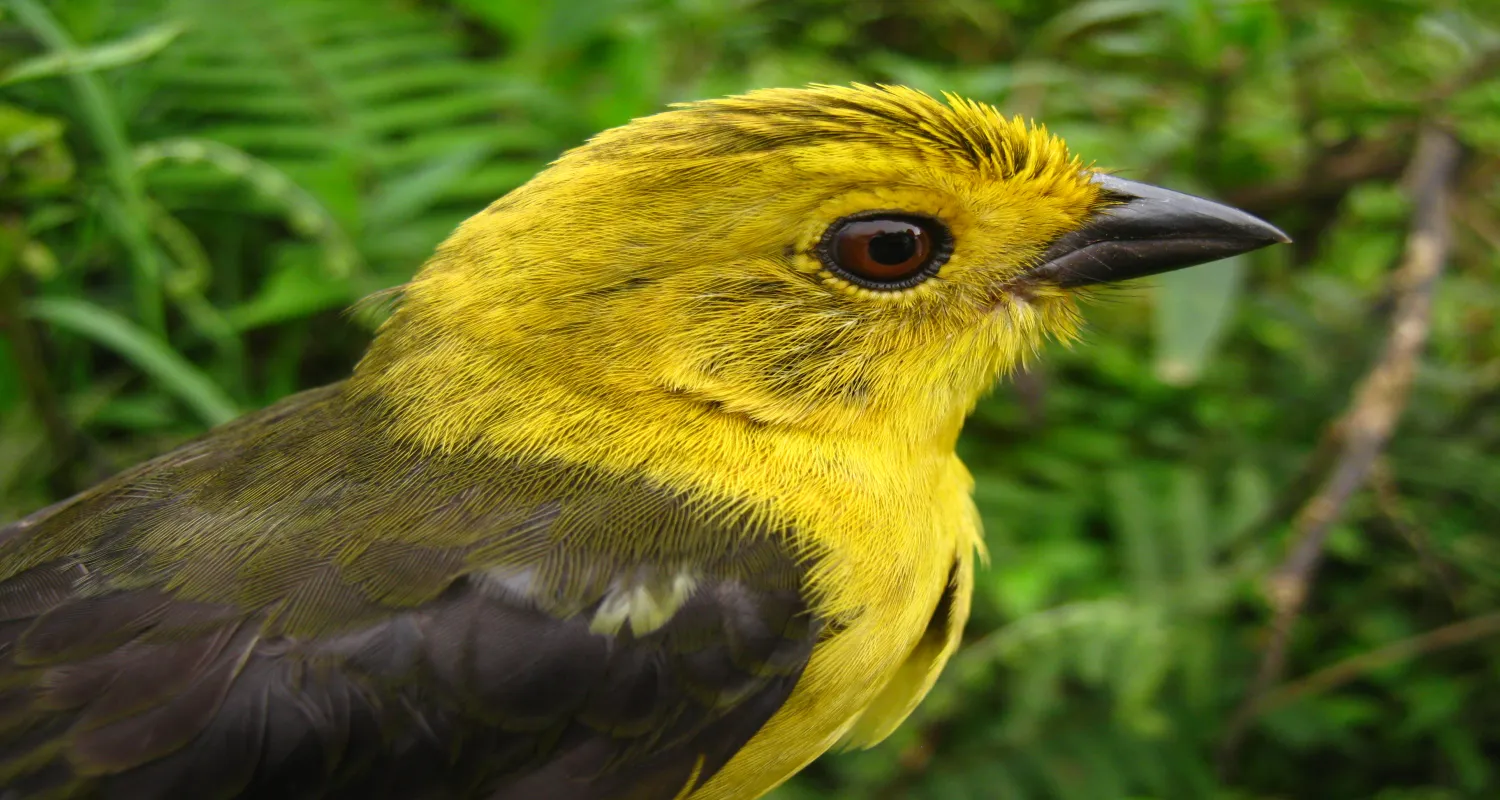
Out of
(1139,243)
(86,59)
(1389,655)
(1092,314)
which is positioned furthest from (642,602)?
(1092,314)

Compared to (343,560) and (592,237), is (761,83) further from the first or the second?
(343,560)

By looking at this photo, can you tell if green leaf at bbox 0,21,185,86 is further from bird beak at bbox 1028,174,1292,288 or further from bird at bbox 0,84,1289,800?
bird beak at bbox 1028,174,1292,288

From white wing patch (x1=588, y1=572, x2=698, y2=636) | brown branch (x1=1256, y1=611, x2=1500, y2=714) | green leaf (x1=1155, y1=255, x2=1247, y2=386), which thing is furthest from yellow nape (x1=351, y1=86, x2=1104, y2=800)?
brown branch (x1=1256, y1=611, x2=1500, y2=714)

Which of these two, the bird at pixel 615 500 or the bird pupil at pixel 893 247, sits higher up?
the bird pupil at pixel 893 247

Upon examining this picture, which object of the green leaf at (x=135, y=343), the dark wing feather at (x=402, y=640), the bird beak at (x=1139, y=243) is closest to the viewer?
the dark wing feather at (x=402, y=640)

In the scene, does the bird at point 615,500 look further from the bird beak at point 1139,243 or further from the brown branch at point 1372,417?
the brown branch at point 1372,417

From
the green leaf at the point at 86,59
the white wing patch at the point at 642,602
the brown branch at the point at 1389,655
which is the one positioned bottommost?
the brown branch at the point at 1389,655

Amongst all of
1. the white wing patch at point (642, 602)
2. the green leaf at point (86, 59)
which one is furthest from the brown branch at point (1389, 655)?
the green leaf at point (86, 59)
